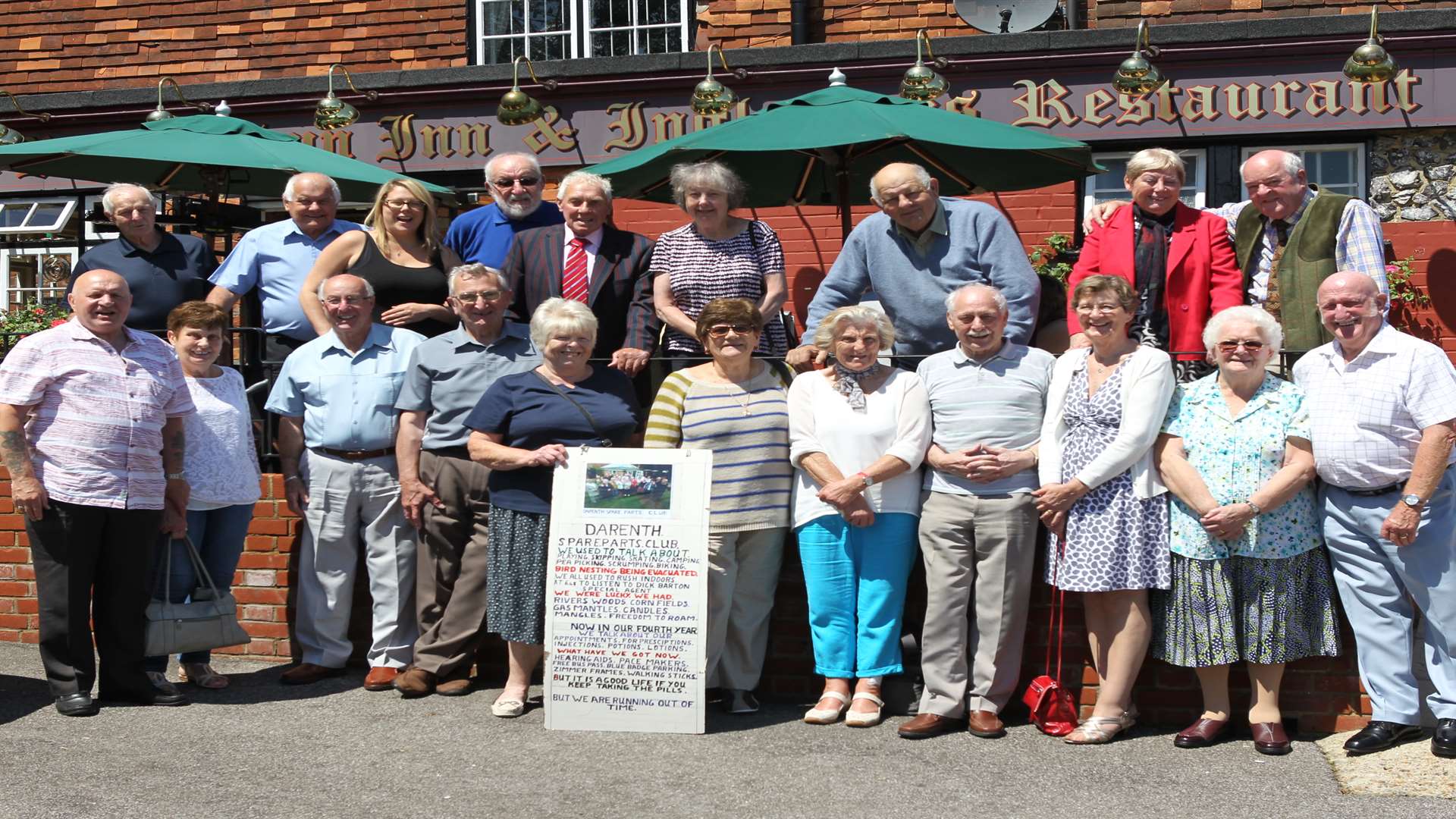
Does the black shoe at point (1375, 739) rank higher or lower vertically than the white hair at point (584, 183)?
lower

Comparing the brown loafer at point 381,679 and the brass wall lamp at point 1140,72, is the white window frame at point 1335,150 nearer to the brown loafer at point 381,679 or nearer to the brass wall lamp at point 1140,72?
the brass wall lamp at point 1140,72

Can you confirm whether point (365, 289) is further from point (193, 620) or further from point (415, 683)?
point (415, 683)

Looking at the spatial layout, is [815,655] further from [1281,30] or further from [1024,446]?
[1281,30]

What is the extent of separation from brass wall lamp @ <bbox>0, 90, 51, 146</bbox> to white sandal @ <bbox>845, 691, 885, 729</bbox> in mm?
9559

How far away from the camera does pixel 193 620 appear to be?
6.46 metres

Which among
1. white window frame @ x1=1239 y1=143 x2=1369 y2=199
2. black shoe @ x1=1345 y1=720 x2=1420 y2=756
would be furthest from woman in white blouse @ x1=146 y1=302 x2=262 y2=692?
white window frame @ x1=1239 y1=143 x2=1369 y2=199

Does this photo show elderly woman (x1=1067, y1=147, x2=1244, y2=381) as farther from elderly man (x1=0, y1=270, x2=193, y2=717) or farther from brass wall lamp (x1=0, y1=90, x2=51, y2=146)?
brass wall lamp (x1=0, y1=90, x2=51, y2=146)

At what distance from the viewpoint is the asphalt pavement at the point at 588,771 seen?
5059 mm

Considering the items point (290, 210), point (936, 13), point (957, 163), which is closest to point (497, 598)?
point (290, 210)

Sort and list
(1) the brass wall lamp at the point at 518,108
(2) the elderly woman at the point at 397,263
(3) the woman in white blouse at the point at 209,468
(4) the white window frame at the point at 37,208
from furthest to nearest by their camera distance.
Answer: (4) the white window frame at the point at 37,208
(1) the brass wall lamp at the point at 518,108
(2) the elderly woman at the point at 397,263
(3) the woman in white blouse at the point at 209,468

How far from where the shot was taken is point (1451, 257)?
1041cm

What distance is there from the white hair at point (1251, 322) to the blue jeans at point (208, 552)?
13.7 ft

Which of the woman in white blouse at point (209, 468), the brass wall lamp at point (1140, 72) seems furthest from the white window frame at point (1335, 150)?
the woman in white blouse at point (209, 468)

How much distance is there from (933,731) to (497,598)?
6.03ft
